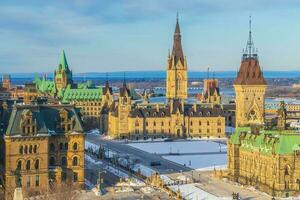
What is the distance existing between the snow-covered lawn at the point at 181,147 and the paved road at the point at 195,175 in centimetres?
379

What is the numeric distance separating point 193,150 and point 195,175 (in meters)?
36.5

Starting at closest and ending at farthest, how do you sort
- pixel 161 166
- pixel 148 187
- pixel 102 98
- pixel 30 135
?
pixel 30 135, pixel 148 187, pixel 161 166, pixel 102 98

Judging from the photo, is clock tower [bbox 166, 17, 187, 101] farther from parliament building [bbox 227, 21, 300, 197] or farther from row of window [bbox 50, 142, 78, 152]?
row of window [bbox 50, 142, 78, 152]

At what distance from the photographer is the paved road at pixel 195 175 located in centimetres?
7977

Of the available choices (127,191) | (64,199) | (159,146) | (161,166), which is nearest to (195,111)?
(159,146)

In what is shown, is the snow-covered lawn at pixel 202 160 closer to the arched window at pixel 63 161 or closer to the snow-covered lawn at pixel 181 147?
the snow-covered lawn at pixel 181 147

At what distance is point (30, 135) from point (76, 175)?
842 centimetres

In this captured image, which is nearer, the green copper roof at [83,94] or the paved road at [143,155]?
the paved road at [143,155]

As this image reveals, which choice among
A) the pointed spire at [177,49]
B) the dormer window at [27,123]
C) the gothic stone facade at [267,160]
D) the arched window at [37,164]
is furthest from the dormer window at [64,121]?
the pointed spire at [177,49]

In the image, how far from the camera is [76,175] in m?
82.1

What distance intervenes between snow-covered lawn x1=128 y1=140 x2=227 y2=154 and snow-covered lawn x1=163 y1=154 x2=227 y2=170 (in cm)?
984

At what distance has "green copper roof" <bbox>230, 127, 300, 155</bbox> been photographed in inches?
3105

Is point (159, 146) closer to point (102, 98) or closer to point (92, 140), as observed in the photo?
point (92, 140)

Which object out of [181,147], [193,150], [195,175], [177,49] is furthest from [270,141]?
[177,49]
